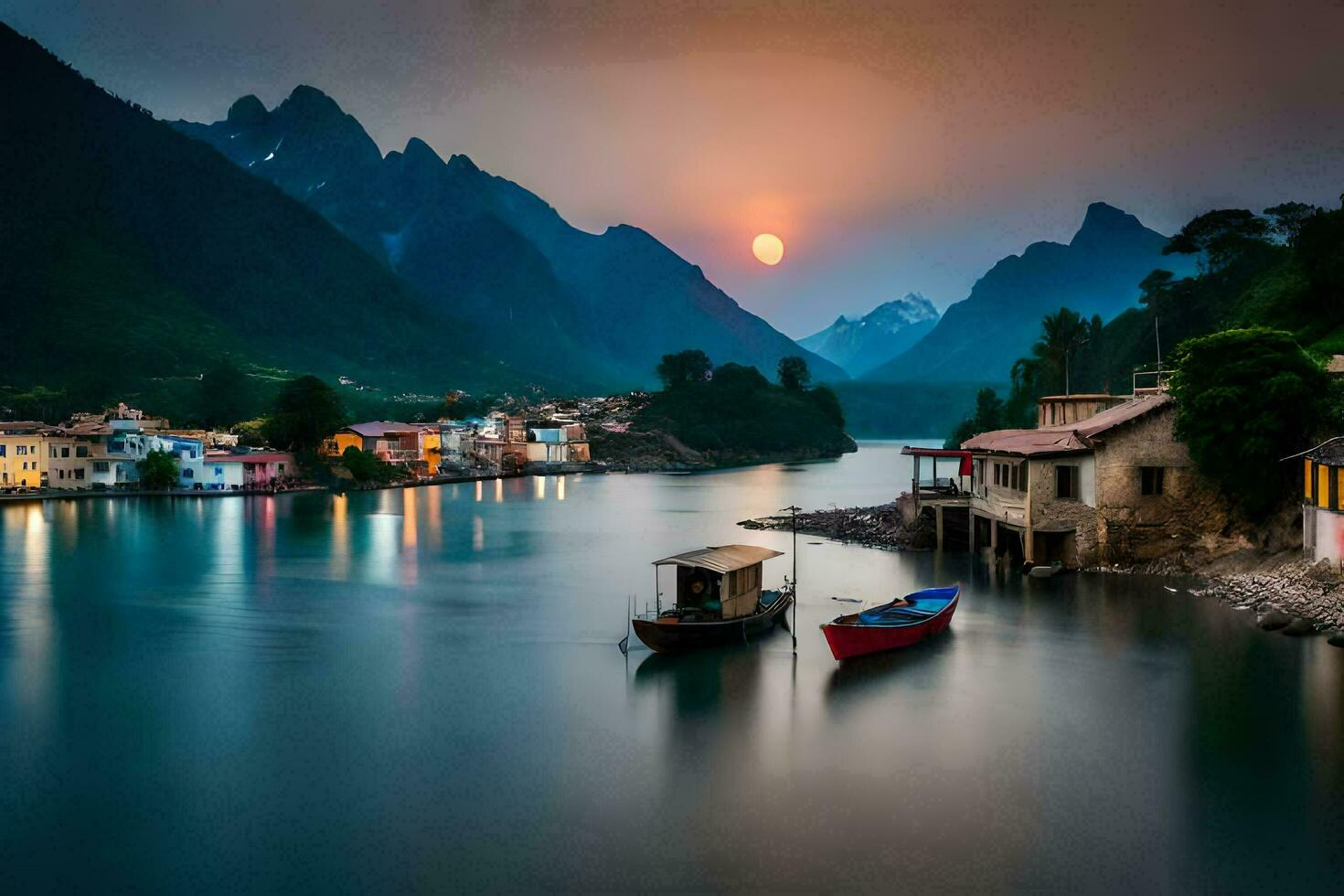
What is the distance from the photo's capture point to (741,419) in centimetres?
13388

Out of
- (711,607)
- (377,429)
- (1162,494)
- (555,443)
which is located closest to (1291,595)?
(1162,494)

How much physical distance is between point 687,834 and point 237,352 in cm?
13777

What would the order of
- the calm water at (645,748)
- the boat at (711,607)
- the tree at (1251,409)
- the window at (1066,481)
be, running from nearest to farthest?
the calm water at (645,748)
the boat at (711,607)
the tree at (1251,409)
the window at (1066,481)

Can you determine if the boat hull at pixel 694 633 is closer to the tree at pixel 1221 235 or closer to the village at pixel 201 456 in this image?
the tree at pixel 1221 235

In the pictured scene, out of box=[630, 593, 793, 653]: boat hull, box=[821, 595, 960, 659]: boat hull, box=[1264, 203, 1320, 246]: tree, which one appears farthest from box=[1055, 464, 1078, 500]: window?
box=[1264, 203, 1320, 246]: tree

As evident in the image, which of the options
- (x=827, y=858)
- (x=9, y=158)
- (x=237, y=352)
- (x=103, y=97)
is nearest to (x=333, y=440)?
(x=237, y=352)

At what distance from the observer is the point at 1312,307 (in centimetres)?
4125

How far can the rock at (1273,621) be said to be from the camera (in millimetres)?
20797

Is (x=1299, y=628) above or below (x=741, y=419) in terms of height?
below

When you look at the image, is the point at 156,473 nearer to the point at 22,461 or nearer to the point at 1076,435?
the point at 22,461

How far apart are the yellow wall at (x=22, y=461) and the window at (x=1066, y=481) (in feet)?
197

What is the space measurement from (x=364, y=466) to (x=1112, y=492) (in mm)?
58353

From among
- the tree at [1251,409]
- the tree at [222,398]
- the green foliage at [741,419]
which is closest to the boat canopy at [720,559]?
the tree at [1251,409]

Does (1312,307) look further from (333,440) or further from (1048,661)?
(333,440)
